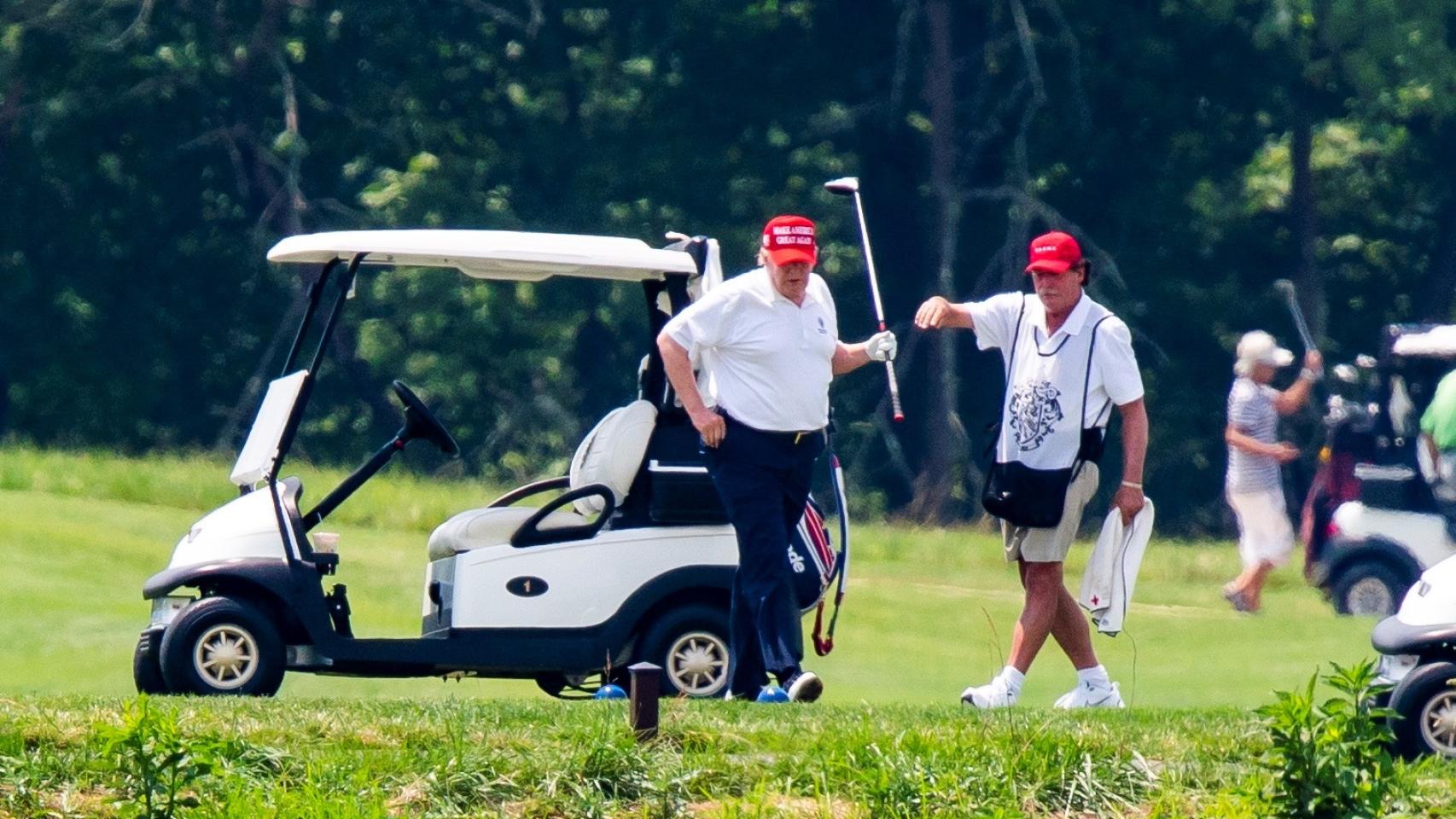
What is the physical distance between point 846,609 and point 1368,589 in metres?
3.15

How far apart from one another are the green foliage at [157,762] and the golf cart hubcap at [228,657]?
2.64 metres

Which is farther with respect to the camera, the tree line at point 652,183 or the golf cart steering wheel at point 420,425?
the tree line at point 652,183

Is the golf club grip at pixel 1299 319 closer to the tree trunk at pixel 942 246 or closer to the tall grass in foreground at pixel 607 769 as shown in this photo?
the tree trunk at pixel 942 246

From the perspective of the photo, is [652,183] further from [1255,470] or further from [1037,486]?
[1037,486]

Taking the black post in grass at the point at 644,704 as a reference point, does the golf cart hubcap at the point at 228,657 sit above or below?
below

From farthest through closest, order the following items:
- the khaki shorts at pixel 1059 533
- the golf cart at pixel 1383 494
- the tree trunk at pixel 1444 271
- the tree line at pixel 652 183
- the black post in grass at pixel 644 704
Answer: the tree trunk at pixel 1444 271 < the tree line at pixel 652 183 < the golf cart at pixel 1383 494 < the khaki shorts at pixel 1059 533 < the black post in grass at pixel 644 704

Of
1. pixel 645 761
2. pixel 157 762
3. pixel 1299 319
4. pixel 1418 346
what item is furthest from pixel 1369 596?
pixel 157 762

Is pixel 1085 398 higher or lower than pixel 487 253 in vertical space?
lower

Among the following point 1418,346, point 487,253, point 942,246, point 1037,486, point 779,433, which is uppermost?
point 942,246


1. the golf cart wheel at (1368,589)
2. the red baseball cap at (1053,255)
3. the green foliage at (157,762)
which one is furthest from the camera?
the golf cart wheel at (1368,589)

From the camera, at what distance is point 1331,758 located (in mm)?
5812

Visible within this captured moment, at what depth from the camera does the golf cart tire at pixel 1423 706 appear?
7551 mm

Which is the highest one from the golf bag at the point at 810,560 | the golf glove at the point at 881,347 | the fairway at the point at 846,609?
the golf glove at the point at 881,347

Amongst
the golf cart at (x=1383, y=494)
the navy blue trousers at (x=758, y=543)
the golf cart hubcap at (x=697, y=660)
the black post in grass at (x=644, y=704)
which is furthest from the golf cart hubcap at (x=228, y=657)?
the golf cart at (x=1383, y=494)
